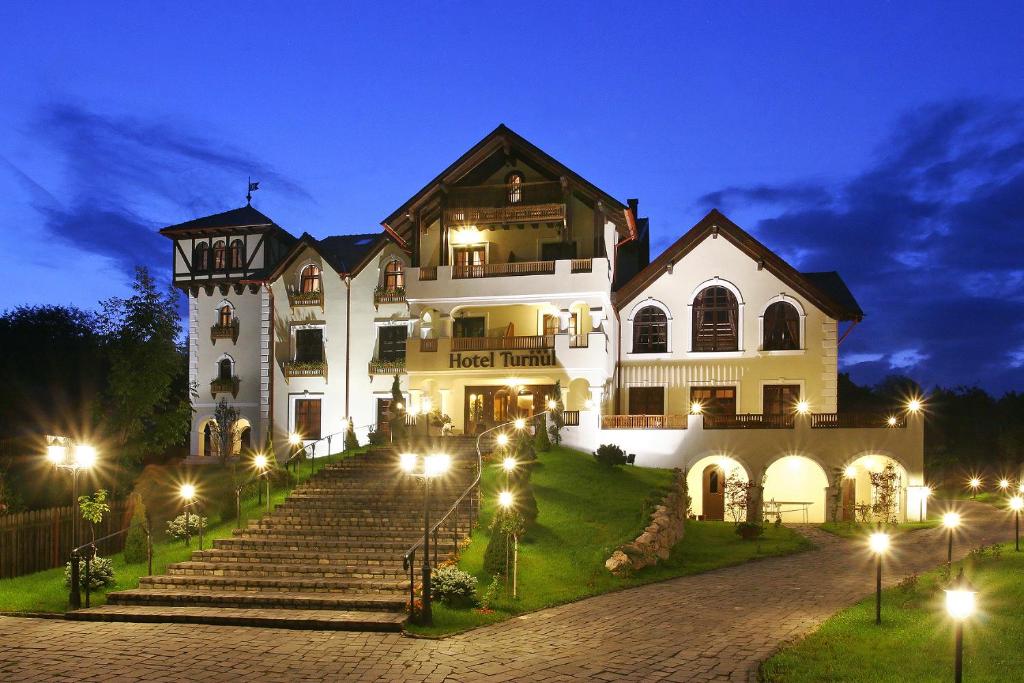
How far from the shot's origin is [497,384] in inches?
1254

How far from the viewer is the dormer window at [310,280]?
36.5 metres

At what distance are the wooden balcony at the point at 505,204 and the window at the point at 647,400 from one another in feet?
24.5

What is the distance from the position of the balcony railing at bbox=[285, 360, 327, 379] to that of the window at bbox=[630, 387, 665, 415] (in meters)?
13.1

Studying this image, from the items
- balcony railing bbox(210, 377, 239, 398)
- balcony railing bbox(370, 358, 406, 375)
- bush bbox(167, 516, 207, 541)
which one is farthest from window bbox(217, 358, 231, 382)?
bush bbox(167, 516, 207, 541)

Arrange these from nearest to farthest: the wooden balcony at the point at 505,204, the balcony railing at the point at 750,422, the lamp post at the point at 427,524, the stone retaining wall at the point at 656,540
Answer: the lamp post at the point at 427,524 < the stone retaining wall at the point at 656,540 < the balcony railing at the point at 750,422 < the wooden balcony at the point at 505,204

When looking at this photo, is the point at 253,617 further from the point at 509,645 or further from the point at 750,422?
the point at 750,422

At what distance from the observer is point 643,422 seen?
95.6 feet

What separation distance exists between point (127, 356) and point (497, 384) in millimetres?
12939

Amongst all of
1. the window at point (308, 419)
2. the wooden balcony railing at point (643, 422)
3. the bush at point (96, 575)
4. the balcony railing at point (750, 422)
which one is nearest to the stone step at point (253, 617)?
the bush at point (96, 575)

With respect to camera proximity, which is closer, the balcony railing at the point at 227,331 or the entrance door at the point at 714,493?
the entrance door at the point at 714,493

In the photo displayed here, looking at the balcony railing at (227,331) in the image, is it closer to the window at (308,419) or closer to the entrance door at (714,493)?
the window at (308,419)

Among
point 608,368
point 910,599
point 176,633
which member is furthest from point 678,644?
point 608,368

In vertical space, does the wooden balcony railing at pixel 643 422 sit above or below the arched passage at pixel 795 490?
above

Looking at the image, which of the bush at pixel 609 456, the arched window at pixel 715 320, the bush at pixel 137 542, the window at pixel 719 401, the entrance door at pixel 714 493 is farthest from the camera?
the arched window at pixel 715 320
